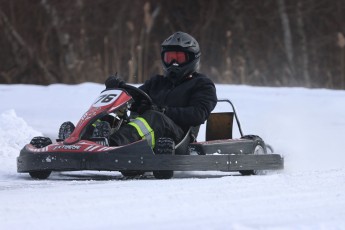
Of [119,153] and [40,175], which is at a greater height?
[119,153]

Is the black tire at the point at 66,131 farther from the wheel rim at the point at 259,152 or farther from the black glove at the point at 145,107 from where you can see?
the wheel rim at the point at 259,152

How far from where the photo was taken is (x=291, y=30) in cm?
2367

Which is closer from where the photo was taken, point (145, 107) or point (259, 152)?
point (145, 107)

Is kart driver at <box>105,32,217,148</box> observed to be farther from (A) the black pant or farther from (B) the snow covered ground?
(B) the snow covered ground

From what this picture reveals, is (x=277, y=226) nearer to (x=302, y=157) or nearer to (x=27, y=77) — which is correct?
(x=302, y=157)

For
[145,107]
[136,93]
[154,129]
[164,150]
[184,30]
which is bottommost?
[164,150]

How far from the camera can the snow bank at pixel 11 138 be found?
9.20 m

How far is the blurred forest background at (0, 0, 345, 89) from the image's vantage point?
2020cm

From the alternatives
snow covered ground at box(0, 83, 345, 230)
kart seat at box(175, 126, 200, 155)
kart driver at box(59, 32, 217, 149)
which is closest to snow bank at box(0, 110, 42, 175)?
snow covered ground at box(0, 83, 345, 230)

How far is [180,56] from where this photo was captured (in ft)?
29.2

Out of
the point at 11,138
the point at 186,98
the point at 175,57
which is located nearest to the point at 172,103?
the point at 186,98

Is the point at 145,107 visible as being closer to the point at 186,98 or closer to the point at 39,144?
the point at 186,98

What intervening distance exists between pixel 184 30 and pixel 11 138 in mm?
13273

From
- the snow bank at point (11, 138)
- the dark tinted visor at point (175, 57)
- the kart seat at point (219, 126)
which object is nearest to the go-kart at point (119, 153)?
the kart seat at point (219, 126)
